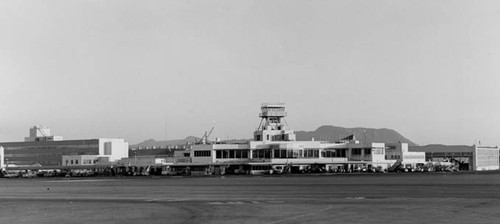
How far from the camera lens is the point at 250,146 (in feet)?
644

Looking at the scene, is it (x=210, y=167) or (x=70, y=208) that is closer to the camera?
(x=70, y=208)

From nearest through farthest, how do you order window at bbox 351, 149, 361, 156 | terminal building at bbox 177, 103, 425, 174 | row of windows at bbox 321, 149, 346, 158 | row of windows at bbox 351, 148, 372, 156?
terminal building at bbox 177, 103, 425, 174, row of windows at bbox 351, 148, 372, 156, row of windows at bbox 321, 149, 346, 158, window at bbox 351, 149, 361, 156

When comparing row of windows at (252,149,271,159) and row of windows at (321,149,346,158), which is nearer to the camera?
row of windows at (252,149,271,159)

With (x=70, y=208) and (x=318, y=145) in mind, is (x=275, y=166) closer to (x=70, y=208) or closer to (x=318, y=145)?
(x=318, y=145)

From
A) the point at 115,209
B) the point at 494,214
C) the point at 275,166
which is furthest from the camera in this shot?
the point at 275,166

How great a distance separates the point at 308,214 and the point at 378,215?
3.77 m

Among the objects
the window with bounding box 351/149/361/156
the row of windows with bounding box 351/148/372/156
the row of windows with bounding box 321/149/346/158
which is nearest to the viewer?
the row of windows with bounding box 351/148/372/156

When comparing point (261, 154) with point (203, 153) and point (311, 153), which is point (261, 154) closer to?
point (311, 153)

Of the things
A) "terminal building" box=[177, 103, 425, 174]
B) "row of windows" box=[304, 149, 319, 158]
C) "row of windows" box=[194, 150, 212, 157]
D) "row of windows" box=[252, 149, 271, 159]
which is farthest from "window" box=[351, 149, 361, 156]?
"row of windows" box=[194, 150, 212, 157]

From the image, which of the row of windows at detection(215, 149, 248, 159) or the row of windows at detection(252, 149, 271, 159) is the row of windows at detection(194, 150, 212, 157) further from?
the row of windows at detection(252, 149, 271, 159)

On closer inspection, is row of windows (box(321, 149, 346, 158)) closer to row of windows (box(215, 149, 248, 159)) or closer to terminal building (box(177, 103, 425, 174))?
terminal building (box(177, 103, 425, 174))

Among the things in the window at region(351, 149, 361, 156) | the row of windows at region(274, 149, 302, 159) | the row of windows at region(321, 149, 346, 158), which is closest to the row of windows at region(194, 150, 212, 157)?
the row of windows at region(274, 149, 302, 159)

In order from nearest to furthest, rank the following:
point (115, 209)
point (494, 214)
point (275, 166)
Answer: point (494, 214)
point (115, 209)
point (275, 166)

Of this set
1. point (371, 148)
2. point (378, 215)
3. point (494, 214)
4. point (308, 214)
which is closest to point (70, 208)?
point (308, 214)
